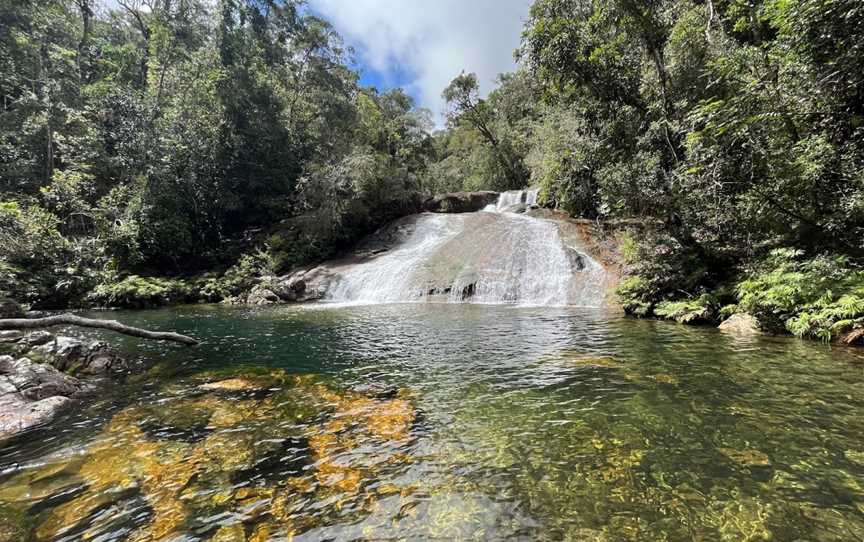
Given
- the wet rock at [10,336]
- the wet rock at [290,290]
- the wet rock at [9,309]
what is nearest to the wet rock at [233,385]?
the wet rock at [10,336]

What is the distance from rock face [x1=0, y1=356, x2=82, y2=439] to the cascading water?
1344cm

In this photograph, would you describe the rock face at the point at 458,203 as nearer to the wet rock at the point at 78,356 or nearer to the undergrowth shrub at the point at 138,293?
the undergrowth shrub at the point at 138,293

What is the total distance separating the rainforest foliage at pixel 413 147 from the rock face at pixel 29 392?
9.20 metres

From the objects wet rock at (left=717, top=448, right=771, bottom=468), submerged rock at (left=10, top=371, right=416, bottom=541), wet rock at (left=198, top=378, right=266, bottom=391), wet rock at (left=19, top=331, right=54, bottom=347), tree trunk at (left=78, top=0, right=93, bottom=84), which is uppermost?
tree trunk at (left=78, top=0, right=93, bottom=84)

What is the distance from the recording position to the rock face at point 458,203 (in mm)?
34188

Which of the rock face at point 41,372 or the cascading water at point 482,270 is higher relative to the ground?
the cascading water at point 482,270

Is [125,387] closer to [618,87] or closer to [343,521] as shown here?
[343,521]

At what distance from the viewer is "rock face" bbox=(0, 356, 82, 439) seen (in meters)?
5.82

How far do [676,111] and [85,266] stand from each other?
29426 millimetres

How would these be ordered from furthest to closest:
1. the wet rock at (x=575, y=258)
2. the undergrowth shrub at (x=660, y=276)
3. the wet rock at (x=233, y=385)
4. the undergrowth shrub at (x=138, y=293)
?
the undergrowth shrub at (x=138, y=293)
the wet rock at (x=575, y=258)
the undergrowth shrub at (x=660, y=276)
the wet rock at (x=233, y=385)

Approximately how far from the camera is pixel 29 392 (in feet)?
21.7

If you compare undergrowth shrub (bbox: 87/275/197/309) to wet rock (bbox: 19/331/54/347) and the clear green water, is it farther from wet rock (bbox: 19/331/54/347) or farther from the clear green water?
the clear green water

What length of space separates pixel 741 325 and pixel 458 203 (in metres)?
26.1

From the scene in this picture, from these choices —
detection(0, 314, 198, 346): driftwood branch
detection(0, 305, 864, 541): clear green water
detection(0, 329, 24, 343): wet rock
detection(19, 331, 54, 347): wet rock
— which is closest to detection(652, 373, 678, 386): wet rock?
detection(0, 305, 864, 541): clear green water
